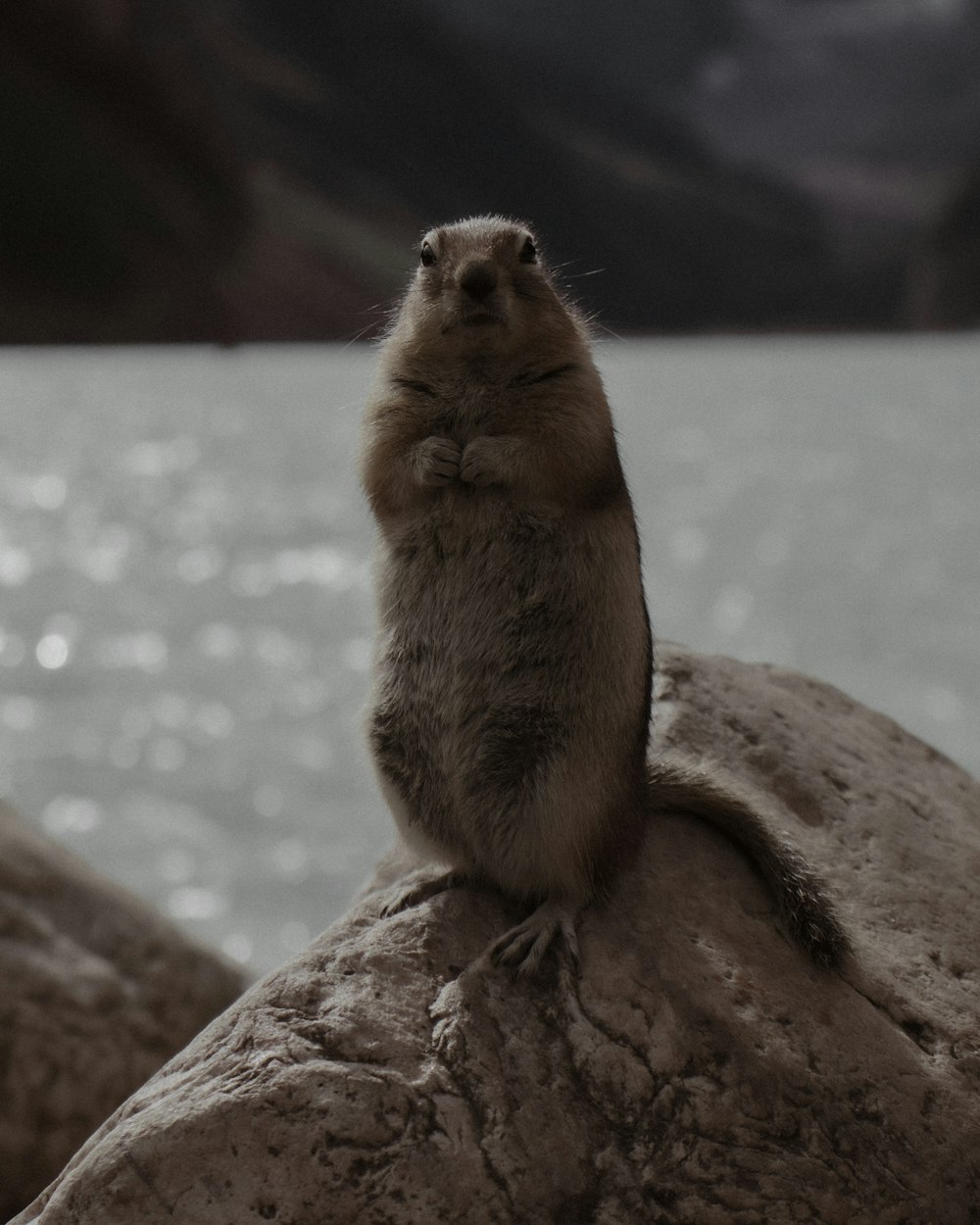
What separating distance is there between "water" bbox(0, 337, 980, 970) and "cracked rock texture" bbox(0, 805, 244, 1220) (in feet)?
3.35

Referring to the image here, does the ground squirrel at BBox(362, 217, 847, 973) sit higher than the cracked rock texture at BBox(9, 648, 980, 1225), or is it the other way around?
the ground squirrel at BBox(362, 217, 847, 973)

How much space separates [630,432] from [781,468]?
3.31 meters

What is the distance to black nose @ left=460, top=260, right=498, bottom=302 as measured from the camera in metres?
3.21

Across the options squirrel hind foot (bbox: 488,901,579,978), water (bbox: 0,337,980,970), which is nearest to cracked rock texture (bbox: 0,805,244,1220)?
water (bbox: 0,337,980,970)

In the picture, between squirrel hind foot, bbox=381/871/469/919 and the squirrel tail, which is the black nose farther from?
squirrel hind foot, bbox=381/871/469/919

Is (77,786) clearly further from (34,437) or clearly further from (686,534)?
(34,437)

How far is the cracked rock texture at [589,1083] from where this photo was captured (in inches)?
103

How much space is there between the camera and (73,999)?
4.33 meters

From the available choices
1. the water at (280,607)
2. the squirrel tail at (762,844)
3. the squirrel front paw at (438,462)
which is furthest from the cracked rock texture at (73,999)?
the squirrel front paw at (438,462)

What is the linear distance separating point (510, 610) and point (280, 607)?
737cm

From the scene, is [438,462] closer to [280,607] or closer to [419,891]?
[419,891]

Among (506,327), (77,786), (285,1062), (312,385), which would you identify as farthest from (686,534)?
(312,385)

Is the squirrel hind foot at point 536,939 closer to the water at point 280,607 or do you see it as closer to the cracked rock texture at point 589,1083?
the cracked rock texture at point 589,1083

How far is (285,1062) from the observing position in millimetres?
2740
